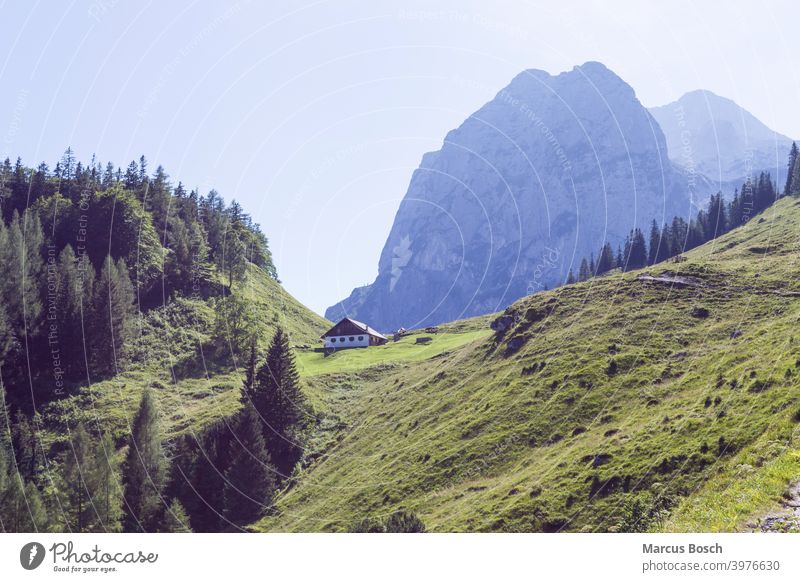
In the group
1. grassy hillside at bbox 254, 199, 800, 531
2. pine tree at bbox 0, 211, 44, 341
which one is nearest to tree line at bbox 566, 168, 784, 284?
grassy hillside at bbox 254, 199, 800, 531

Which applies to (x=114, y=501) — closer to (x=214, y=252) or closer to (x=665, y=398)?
(x=665, y=398)

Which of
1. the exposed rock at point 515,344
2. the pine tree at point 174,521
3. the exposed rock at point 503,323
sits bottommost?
the pine tree at point 174,521

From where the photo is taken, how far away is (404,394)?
81.0 m

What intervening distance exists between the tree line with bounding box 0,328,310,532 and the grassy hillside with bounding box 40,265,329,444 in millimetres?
3444

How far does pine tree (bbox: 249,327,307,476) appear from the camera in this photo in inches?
3088

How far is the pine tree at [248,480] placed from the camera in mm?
66500

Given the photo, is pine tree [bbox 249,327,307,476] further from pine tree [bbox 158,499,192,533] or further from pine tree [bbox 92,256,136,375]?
pine tree [bbox 92,256,136,375]

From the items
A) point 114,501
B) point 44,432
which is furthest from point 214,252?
point 114,501

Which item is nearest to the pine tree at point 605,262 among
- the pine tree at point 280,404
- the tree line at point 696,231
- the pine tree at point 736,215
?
the tree line at point 696,231

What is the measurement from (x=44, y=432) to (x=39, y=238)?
50209 millimetres

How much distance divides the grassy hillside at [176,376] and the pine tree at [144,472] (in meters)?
6.45

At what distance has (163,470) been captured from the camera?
69.6 metres

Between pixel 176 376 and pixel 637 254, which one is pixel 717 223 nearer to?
pixel 637 254

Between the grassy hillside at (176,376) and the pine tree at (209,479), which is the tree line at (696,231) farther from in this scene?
the pine tree at (209,479)
